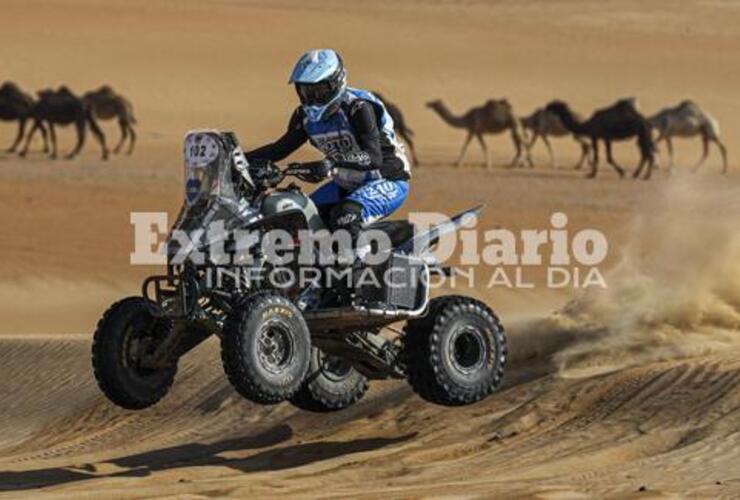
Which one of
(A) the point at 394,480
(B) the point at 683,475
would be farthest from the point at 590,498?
(A) the point at 394,480

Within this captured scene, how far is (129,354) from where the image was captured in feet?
38.3

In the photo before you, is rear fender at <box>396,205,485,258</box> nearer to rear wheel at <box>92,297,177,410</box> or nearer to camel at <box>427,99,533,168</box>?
rear wheel at <box>92,297,177,410</box>

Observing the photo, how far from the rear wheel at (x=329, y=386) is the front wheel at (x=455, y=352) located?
0.71 metres

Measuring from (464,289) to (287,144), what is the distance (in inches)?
601

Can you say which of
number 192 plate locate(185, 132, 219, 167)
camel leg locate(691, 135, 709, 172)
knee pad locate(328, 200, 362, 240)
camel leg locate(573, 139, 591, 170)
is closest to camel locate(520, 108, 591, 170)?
camel leg locate(573, 139, 591, 170)

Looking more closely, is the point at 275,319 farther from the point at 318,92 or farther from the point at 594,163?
the point at 594,163

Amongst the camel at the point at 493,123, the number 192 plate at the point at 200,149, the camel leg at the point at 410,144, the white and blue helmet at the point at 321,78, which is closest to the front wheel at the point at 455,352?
the white and blue helmet at the point at 321,78

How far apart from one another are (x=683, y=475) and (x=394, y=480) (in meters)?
1.71

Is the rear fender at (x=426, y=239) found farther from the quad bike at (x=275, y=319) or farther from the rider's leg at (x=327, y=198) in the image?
the rider's leg at (x=327, y=198)

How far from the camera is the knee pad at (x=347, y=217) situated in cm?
1178

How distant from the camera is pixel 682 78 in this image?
53156mm

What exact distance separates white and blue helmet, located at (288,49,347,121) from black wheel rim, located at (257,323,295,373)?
59.2 inches

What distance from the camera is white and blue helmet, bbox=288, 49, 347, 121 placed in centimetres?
1166

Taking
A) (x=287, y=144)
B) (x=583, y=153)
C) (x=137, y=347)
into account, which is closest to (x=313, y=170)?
(x=287, y=144)
